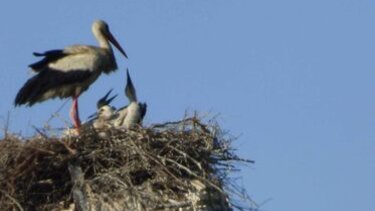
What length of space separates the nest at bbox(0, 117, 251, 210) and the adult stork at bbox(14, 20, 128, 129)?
1676mm

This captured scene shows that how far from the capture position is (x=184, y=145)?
605 inches

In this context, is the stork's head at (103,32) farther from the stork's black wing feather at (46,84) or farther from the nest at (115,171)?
the nest at (115,171)

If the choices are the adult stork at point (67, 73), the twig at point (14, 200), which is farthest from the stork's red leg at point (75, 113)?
the twig at point (14, 200)

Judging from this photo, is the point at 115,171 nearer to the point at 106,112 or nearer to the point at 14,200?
the point at 14,200

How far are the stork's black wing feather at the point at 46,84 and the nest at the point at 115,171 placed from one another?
6.26 ft

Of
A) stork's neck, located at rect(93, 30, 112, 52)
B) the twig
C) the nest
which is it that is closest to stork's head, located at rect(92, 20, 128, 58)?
stork's neck, located at rect(93, 30, 112, 52)

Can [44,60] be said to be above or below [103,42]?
below

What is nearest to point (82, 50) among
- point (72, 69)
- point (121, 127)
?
point (72, 69)

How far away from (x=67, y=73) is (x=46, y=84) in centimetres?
27

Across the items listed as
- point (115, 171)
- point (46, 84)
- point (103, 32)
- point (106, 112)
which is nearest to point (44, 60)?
point (46, 84)

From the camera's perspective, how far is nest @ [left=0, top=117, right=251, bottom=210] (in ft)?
48.8

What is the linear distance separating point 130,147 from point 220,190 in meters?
0.89

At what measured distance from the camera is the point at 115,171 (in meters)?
15.0

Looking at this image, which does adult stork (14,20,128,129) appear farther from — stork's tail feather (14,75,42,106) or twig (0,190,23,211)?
twig (0,190,23,211)
